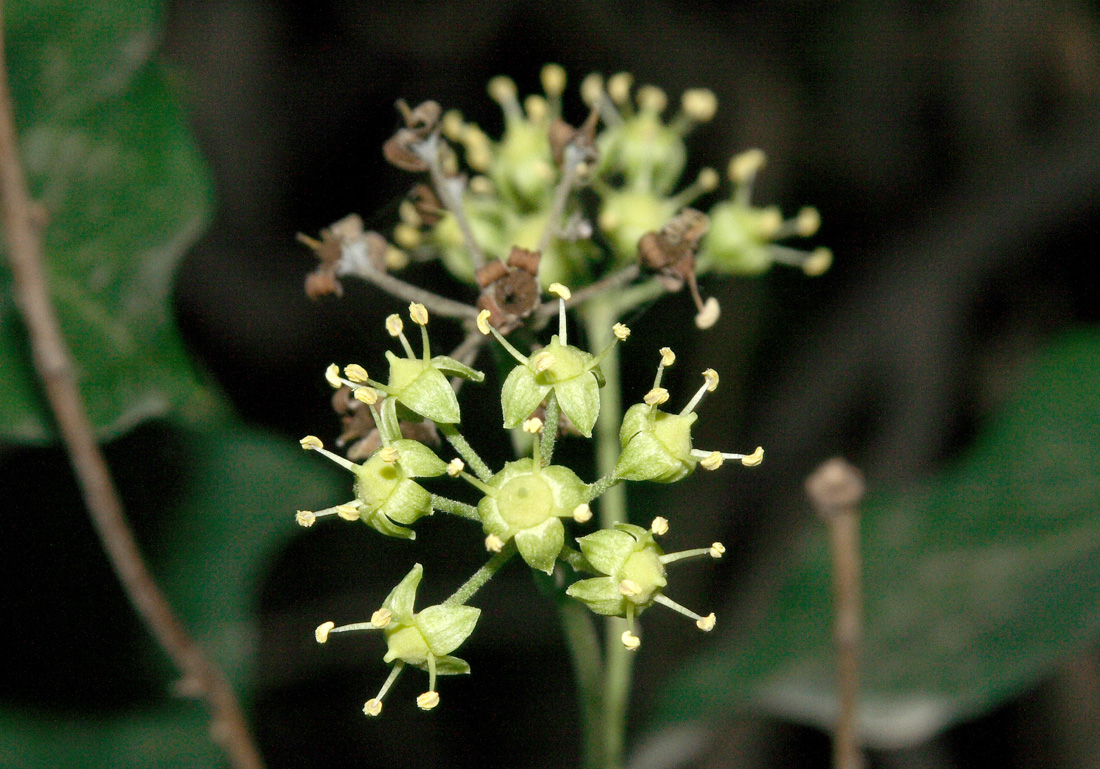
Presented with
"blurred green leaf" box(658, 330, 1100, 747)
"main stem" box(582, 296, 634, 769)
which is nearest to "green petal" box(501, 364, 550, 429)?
"main stem" box(582, 296, 634, 769)

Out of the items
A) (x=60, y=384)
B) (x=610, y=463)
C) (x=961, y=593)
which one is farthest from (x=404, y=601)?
(x=961, y=593)

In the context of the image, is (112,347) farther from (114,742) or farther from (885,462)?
(885,462)

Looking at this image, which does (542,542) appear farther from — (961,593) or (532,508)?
(961,593)

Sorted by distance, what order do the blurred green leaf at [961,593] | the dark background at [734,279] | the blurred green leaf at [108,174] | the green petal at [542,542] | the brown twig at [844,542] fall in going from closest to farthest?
1. the green petal at [542,542]
2. the brown twig at [844,542]
3. the blurred green leaf at [108,174]
4. the blurred green leaf at [961,593]
5. the dark background at [734,279]

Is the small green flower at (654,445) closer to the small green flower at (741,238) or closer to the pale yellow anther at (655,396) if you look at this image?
the pale yellow anther at (655,396)

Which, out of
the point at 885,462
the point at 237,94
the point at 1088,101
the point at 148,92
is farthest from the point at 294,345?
the point at 1088,101

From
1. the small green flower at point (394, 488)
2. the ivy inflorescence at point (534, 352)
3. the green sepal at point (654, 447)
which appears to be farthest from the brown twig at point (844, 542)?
the small green flower at point (394, 488)

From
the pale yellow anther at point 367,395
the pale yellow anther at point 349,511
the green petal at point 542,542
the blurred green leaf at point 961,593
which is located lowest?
the green petal at point 542,542
